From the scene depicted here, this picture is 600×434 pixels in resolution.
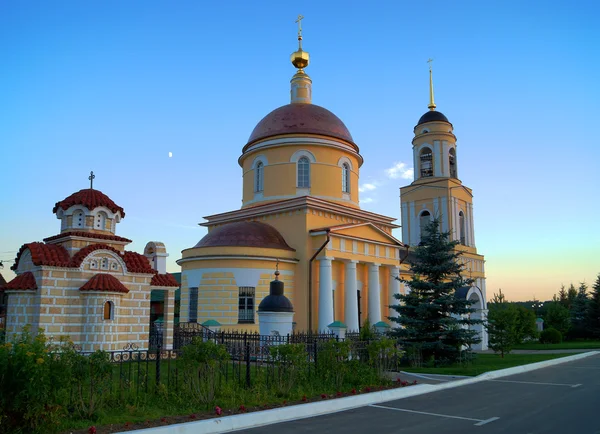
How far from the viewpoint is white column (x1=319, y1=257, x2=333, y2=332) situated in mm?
23859

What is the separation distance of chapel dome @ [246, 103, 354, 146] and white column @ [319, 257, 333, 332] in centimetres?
809

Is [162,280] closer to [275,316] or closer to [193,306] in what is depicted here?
[275,316]

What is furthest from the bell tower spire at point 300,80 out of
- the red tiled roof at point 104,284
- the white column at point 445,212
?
the red tiled roof at point 104,284

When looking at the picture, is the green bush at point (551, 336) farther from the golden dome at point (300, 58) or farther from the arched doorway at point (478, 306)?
the golden dome at point (300, 58)

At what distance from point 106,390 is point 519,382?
10882 mm

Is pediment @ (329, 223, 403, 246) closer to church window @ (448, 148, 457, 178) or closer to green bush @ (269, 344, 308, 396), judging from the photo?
church window @ (448, 148, 457, 178)

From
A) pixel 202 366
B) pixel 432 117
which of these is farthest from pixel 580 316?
pixel 202 366

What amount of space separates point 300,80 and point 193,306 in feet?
50.6

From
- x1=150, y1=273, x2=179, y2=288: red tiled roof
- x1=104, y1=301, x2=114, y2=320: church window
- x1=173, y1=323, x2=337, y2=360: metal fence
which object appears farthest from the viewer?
x1=150, y1=273, x2=179, y2=288: red tiled roof

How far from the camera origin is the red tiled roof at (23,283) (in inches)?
586

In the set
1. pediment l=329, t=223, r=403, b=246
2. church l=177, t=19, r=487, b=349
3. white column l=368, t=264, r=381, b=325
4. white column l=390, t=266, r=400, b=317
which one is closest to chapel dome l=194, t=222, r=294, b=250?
church l=177, t=19, r=487, b=349

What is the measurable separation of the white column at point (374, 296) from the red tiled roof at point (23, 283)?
15969 millimetres

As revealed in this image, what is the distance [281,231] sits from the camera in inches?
1046

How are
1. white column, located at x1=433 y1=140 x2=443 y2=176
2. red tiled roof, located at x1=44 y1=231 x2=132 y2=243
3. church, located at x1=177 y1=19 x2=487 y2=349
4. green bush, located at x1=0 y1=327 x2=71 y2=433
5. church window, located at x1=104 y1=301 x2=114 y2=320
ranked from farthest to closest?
1. white column, located at x1=433 y1=140 x2=443 y2=176
2. church, located at x1=177 y1=19 x2=487 y2=349
3. red tiled roof, located at x1=44 y1=231 x2=132 y2=243
4. church window, located at x1=104 y1=301 x2=114 y2=320
5. green bush, located at x1=0 y1=327 x2=71 y2=433
